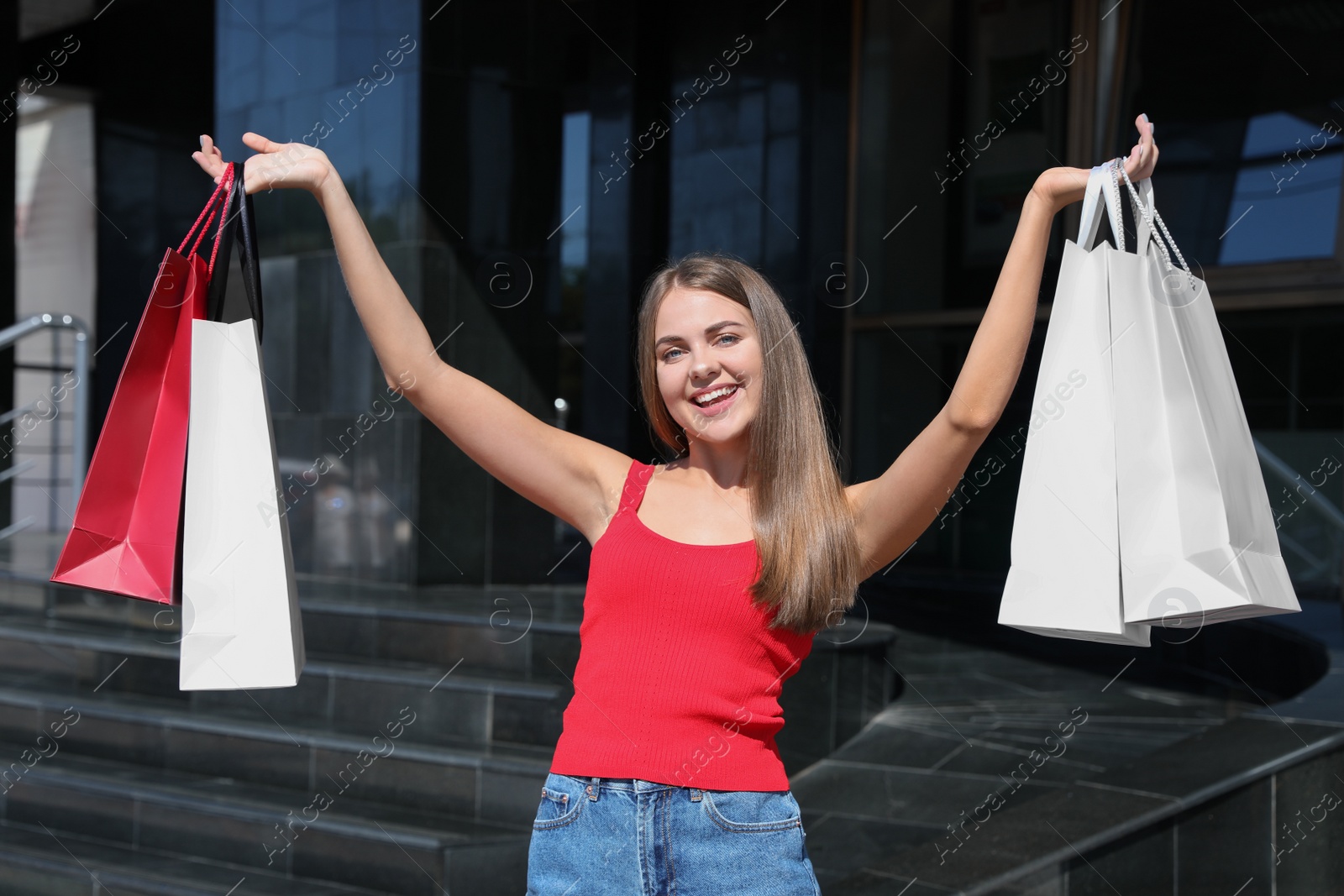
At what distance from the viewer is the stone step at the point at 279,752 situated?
3891 millimetres

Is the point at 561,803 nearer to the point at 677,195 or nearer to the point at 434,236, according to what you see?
the point at 434,236

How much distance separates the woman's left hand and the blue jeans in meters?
0.94

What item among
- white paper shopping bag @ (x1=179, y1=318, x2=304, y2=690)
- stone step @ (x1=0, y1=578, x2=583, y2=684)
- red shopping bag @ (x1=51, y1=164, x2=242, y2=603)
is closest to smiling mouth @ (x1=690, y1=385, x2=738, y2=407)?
white paper shopping bag @ (x1=179, y1=318, x2=304, y2=690)

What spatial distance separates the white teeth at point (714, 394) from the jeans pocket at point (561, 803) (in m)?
0.60

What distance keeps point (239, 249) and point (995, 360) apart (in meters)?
1.18

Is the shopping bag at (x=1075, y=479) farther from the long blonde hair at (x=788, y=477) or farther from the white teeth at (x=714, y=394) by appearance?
the white teeth at (x=714, y=394)

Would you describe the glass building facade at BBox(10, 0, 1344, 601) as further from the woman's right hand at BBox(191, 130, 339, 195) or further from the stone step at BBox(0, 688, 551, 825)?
the woman's right hand at BBox(191, 130, 339, 195)

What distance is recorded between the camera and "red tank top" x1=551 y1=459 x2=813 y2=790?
164cm

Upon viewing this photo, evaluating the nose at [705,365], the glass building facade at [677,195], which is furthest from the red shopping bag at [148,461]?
the glass building facade at [677,195]

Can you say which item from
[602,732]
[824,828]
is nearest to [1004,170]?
[824,828]

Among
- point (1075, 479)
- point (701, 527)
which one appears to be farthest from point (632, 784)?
point (1075, 479)

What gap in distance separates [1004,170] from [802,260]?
2.11m

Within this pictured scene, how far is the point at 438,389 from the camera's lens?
6.08ft

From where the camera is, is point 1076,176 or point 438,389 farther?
point 438,389
